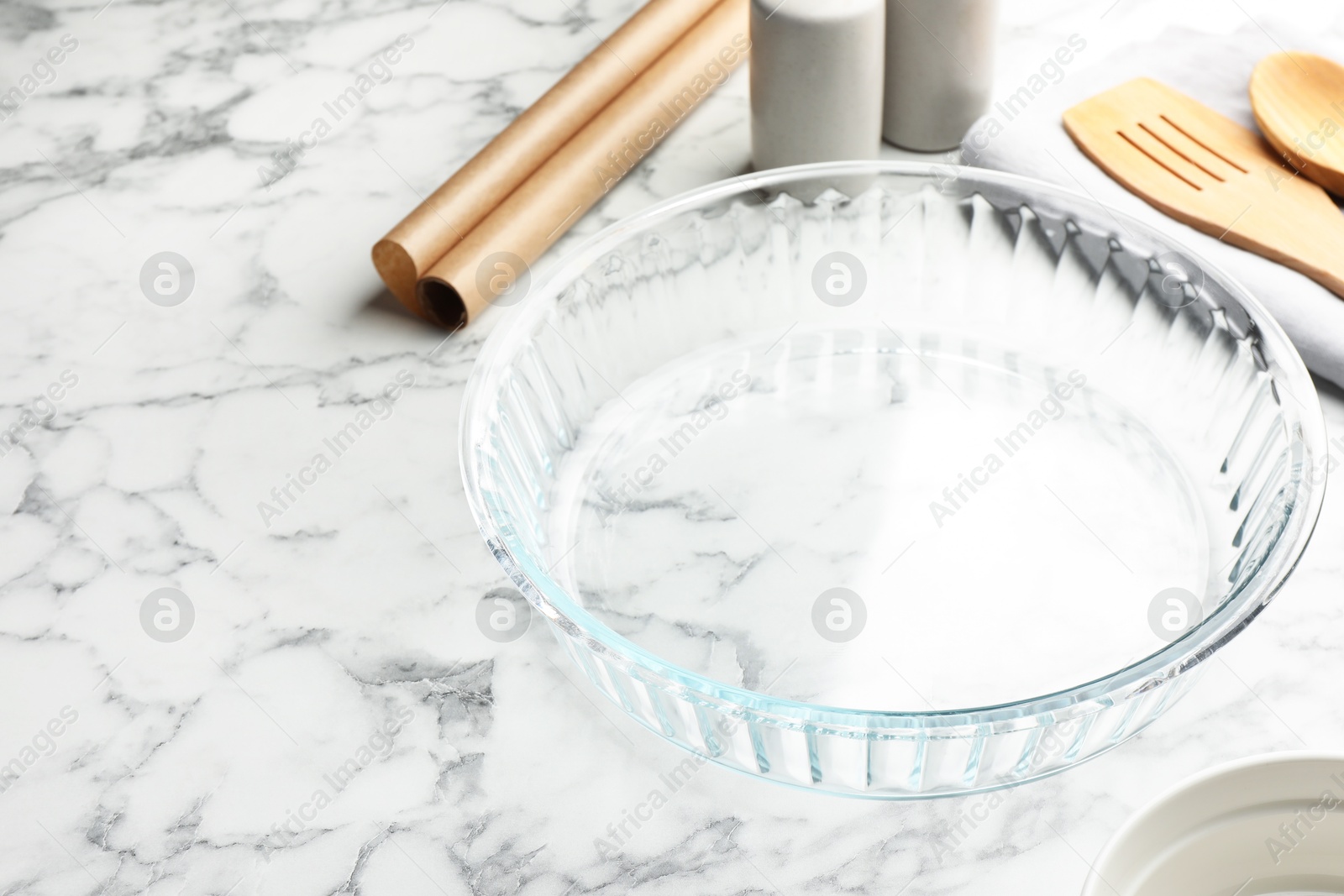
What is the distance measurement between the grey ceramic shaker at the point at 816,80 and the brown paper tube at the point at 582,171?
0.06 meters

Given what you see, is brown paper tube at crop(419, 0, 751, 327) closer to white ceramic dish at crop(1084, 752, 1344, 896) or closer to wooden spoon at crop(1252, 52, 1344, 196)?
wooden spoon at crop(1252, 52, 1344, 196)

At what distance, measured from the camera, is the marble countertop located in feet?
1.73

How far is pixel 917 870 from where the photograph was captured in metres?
0.51

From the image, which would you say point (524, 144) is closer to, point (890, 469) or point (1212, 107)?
point (890, 469)

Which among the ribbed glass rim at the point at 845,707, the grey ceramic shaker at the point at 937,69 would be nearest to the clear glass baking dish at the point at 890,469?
the ribbed glass rim at the point at 845,707

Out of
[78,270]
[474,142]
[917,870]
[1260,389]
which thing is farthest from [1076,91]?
[78,270]

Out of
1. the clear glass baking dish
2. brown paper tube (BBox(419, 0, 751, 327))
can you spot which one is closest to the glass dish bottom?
the clear glass baking dish

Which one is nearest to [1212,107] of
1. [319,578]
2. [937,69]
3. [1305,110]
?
[1305,110]

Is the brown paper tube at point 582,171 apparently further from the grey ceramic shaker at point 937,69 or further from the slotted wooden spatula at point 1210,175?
the slotted wooden spatula at point 1210,175

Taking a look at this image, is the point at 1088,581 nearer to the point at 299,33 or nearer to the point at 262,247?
the point at 262,247

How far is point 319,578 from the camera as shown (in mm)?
629

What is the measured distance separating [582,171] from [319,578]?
305 millimetres

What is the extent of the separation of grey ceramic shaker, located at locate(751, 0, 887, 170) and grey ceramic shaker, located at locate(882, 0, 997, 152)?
4 cm

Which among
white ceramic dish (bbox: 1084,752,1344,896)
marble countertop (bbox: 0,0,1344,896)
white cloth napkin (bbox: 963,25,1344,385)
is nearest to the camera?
white ceramic dish (bbox: 1084,752,1344,896)
